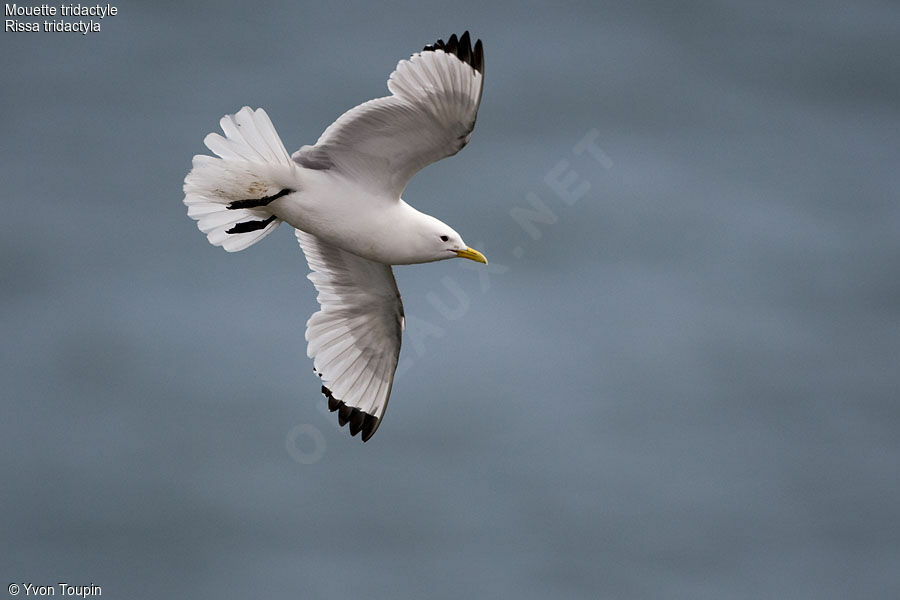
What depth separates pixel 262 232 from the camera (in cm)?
715

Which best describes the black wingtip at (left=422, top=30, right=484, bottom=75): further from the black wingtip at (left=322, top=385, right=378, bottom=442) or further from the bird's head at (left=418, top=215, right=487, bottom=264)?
the black wingtip at (left=322, top=385, right=378, bottom=442)

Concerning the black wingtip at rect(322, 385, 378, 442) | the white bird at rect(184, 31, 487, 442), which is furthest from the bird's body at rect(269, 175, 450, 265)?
the black wingtip at rect(322, 385, 378, 442)

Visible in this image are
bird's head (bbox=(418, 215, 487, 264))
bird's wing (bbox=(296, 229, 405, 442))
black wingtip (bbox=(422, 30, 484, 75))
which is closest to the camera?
black wingtip (bbox=(422, 30, 484, 75))

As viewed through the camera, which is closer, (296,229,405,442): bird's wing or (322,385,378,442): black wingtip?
(296,229,405,442): bird's wing

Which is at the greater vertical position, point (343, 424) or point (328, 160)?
point (328, 160)

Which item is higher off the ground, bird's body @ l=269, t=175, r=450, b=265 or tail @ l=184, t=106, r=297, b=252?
tail @ l=184, t=106, r=297, b=252

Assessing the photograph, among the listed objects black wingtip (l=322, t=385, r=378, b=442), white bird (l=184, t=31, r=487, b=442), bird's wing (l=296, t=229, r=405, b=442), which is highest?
white bird (l=184, t=31, r=487, b=442)

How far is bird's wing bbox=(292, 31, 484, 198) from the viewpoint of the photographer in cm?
638

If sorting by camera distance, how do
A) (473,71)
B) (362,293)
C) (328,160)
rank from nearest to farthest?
(473,71) < (328,160) < (362,293)

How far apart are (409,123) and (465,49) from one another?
43cm

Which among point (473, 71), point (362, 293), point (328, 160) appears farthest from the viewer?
point (362, 293)

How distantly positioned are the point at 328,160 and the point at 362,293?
4.04ft

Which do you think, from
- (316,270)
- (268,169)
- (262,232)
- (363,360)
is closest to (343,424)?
(363,360)

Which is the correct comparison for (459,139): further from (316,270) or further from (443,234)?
(316,270)
